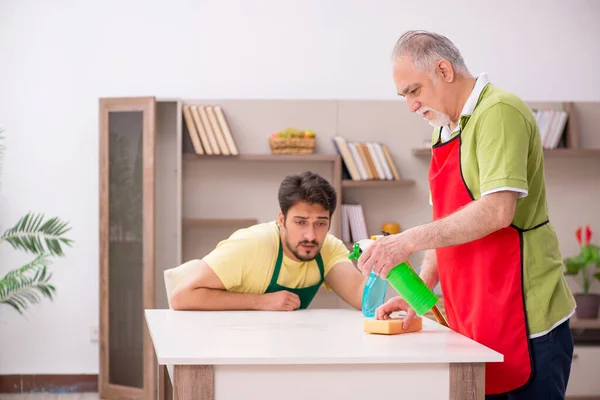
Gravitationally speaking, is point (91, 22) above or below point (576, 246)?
above

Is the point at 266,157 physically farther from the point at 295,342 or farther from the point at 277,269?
the point at 295,342

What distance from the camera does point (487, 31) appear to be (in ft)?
17.9

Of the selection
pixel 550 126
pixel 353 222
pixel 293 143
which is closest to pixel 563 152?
pixel 550 126

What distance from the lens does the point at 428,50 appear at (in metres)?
1.98

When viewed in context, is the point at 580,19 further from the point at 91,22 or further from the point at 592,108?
the point at 91,22

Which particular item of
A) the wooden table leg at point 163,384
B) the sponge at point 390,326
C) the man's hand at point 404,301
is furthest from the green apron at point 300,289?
the sponge at point 390,326

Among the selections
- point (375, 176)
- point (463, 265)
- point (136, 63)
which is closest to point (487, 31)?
point (375, 176)

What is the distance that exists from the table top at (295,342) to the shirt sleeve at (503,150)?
374 mm

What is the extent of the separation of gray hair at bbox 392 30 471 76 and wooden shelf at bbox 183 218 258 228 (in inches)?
121

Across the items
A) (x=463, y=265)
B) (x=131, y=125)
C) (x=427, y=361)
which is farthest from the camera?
(x=131, y=125)

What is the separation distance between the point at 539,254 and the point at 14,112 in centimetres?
420

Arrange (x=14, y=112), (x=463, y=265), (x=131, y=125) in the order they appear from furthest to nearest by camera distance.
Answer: (x=14, y=112)
(x=131, y=125)
(x=463, y=265)

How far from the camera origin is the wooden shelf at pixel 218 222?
16.2 feet

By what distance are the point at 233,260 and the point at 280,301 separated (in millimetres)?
228
